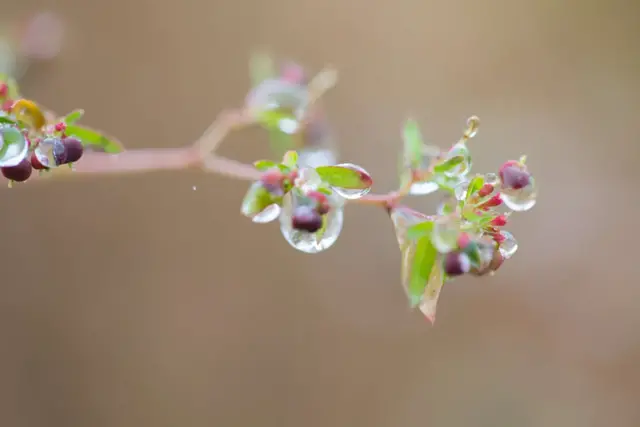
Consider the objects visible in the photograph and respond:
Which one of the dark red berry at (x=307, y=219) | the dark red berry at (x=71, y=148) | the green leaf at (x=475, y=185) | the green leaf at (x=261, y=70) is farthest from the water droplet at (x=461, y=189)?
the green leaf at (x=261, y=70)

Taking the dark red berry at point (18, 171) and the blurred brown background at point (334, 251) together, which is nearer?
the dark red berry at point (18, 171)

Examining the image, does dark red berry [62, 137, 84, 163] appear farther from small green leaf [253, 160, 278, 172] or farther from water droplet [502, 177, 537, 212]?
water droplet [502, 177, 537, 212]

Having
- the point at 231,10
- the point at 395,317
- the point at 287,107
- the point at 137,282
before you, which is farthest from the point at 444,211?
the point at 231,10

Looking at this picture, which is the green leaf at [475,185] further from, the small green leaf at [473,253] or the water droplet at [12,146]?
the water droplet at [12,146]

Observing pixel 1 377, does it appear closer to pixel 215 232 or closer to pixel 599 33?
pixel 215 232

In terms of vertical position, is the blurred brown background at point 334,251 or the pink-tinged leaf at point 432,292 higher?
the blurred brown background at point 334,251

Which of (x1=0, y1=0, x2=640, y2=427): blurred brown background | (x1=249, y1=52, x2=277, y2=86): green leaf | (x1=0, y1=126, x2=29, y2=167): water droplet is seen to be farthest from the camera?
(x1=0, y1=0, x2=640, y2=427): blurred brown background

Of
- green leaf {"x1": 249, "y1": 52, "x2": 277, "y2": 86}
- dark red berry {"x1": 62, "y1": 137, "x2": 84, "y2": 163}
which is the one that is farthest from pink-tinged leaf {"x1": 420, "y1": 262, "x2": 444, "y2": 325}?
green leaf {"x1": 249, "y1": 52, "x2": 277, "y2": 86}
